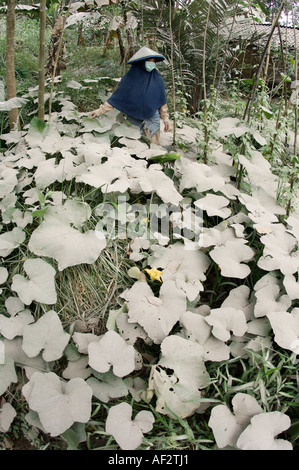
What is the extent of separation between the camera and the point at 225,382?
1256 millimetres

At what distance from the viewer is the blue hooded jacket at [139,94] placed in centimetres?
222

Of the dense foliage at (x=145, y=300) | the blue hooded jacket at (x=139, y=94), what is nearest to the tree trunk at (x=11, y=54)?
the dense foliage at (x=145, y=300)

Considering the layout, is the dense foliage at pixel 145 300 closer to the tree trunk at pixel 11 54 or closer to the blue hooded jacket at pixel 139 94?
the blue hooded jacket at pixel 139 94

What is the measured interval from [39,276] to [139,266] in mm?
456

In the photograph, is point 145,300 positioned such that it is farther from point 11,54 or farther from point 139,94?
point 11,54

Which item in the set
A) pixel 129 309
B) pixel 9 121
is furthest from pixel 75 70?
pixel 129 309

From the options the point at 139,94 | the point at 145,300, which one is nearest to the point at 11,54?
the point at 139,94

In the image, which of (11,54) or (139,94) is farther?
(11,54)

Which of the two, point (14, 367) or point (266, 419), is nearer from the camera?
point (266, 419)

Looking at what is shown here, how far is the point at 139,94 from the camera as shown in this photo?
7.30 ft

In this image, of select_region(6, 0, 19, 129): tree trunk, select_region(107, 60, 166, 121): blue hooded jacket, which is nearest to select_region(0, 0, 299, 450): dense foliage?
select_region(107, 60, 166, 121): blue hooded jacket

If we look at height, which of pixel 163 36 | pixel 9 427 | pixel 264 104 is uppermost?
pixel 163 36

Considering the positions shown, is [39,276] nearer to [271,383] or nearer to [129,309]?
[129,309]

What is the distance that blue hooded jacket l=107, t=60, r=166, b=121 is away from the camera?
2.22 meters
